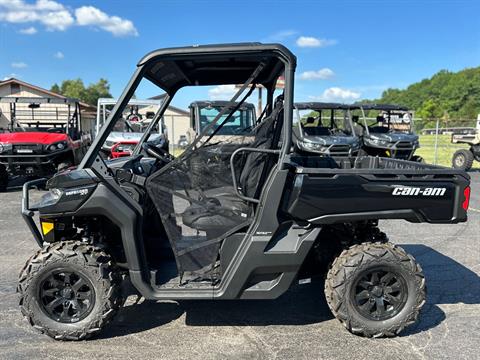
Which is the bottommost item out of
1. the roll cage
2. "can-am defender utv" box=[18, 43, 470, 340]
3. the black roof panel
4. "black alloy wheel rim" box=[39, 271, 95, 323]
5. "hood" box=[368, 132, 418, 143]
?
"black alloy wheel rim" box=[39, 271, 95, 323]

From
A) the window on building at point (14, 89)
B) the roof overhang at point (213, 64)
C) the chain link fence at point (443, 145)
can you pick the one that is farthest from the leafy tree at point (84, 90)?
the roof overhang at point (213, 64)

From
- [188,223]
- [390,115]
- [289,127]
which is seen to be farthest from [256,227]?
[390,115]

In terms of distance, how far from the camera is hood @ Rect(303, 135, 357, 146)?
12.5 meters

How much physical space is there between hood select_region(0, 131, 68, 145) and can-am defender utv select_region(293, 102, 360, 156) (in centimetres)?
668

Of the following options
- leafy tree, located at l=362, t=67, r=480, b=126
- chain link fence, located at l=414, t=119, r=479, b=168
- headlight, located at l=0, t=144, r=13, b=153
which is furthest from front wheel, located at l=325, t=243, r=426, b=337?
leafy tree, located at l=362, t=67, r=480, b=126

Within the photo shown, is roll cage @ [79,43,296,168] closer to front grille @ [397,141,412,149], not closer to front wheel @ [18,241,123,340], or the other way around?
front wheel @ [18,241,123,340]

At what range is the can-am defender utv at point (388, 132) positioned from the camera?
43.3ft

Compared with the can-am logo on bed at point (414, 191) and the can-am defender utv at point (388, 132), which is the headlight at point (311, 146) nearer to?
the can-am defender utv at point (388, 132)

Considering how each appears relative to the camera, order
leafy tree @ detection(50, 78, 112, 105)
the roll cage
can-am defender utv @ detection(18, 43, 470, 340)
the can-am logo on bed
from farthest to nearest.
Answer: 1. leafy tree @ detection(50, 78, 112, 105)
2. the can-am logo on bed
3. can-am defender utv @ detection(18, 43, 470, 340)
4. the roll cage

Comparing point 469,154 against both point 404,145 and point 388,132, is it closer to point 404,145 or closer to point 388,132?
point 404,145

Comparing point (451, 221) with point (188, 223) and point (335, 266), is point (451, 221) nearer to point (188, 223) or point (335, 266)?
point (335, 266)

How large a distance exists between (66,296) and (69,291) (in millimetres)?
42

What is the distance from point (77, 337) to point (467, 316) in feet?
10.4

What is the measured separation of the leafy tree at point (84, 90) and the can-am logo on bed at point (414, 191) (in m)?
74.0
